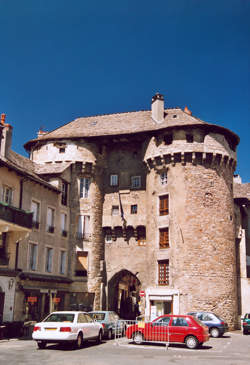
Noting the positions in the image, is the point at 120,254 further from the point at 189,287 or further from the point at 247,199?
the point at 247,199

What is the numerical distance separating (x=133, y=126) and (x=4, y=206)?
16.6m

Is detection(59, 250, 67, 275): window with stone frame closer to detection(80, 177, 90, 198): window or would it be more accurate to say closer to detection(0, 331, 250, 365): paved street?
detection(80, 177, 90, 198): window

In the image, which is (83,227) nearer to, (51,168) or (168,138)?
(51,168)

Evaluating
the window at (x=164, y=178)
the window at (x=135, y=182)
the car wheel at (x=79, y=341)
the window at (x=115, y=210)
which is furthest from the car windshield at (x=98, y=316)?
the window at (x=135, y=182)

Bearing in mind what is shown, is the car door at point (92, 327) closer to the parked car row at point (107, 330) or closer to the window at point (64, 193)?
the parked car row at point (107, 330)

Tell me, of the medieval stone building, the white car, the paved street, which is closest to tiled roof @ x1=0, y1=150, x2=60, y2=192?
the medieval stone building

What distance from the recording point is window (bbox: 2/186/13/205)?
26.7 m

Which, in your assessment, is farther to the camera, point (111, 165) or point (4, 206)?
point (111, 165)

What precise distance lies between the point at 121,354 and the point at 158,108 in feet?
78.4

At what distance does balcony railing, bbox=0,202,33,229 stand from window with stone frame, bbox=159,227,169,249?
440 inches

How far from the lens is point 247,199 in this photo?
38938 mm

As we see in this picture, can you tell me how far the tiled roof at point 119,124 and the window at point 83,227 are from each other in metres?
6.58

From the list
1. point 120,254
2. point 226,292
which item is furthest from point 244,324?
point 120,254

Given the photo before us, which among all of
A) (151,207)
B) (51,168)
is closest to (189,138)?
(151,207)
